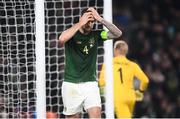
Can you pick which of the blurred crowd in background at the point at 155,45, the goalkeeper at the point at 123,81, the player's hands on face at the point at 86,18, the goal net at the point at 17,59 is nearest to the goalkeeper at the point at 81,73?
the player's hands on face at the point at 86,18

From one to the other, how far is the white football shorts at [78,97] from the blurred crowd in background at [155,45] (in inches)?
230

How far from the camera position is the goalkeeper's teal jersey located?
379 inches

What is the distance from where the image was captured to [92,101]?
31.6ft

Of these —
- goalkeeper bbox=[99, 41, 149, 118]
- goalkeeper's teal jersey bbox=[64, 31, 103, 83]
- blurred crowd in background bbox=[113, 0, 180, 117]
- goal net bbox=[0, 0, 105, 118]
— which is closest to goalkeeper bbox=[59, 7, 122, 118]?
goalkeeper's teal jersey bbox=[64, 31, 103, 83]

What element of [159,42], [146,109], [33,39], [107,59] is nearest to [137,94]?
[107,59]

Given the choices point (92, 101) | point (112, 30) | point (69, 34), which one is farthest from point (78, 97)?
point (112, 30)

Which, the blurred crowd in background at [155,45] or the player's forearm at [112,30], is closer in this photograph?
the player's forearm at [112,30]

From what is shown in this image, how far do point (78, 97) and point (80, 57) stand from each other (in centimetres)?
46

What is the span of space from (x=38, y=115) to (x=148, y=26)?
7970 mm

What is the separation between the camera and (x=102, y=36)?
9.80 metres

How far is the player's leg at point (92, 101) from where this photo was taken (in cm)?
962

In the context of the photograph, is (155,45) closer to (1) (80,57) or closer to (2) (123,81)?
(2) (123,81)

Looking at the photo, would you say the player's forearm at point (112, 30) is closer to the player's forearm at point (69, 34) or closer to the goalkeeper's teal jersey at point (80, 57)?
the goalkeeper's teal jersey at point (80, 57)

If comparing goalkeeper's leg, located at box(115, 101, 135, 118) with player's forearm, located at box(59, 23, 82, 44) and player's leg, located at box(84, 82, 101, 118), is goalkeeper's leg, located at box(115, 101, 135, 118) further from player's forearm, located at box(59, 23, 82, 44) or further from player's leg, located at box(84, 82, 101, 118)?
player's forearm, located at box(59, 23, 82, 44)
